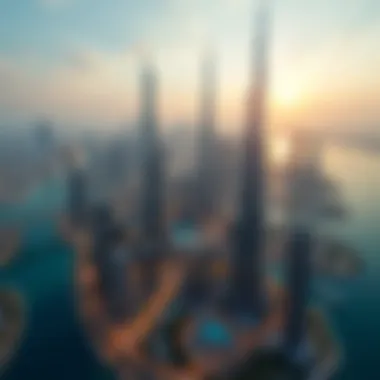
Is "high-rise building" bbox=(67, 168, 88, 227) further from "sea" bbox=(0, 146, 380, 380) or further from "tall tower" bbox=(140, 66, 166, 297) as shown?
"tall tower" bbox=(140, 66, 166, 297)

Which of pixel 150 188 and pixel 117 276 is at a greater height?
pixel 150 188

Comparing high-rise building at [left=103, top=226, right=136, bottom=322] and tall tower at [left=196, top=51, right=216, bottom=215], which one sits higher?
tall tower at [left=196, top=51, right=216, bottom=215]

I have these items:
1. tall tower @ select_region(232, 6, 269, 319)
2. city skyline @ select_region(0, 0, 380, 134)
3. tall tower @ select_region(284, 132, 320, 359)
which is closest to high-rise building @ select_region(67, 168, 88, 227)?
city skyline @ select_region(0, 0, 380, 134)

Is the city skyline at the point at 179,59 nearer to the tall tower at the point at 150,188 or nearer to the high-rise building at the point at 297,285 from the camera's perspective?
the tall tower at the point at 150,188

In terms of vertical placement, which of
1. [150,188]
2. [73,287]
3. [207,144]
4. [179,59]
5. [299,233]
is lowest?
[73,287]

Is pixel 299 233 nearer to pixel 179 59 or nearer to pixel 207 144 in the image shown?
pixel 207 144

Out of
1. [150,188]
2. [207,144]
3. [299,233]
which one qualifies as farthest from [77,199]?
[299,233]
